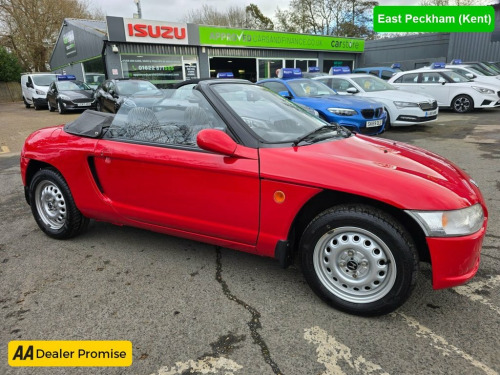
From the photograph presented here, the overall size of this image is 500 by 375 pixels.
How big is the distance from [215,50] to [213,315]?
20.6 metres

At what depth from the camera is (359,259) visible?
2.25 meters

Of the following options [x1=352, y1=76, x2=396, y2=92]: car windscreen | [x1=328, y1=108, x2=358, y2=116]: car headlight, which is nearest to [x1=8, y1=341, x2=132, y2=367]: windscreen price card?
[x1=328, y1=108, x2=358, y2=116]: car headlight

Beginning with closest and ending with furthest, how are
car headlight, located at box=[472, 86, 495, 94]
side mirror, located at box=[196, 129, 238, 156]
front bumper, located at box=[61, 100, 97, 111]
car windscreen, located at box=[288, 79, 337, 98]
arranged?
side mirror, located at box=[196, 129, 238, 156], car windscreen, located at box=[288, 79, 337, 98], car headlight, located at box=[472, 86, 495, 94], front bumper, located at box=[61, 100, 97, 111]

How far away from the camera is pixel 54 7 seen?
107 ft

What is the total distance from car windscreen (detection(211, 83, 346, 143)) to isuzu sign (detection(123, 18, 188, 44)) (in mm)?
16457

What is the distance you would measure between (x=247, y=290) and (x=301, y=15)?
1804 inches

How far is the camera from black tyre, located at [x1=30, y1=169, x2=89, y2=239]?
3311 mm

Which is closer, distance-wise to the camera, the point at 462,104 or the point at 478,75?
the point at 462,104

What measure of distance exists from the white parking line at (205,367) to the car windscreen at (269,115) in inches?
55.5

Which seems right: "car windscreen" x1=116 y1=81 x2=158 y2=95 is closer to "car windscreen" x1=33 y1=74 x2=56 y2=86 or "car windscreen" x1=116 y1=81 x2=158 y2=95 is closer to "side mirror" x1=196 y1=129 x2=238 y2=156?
"car windscreen" x1=33 y1=74 x2=56 y2=86

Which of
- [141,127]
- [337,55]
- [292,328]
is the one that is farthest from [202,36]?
[292,328]

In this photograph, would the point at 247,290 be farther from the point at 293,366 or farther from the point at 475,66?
the point at 475,66

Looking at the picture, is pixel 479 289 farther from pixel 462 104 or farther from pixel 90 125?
pixel 462 104

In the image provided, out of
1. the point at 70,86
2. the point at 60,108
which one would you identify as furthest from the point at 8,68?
the point at 60,108
